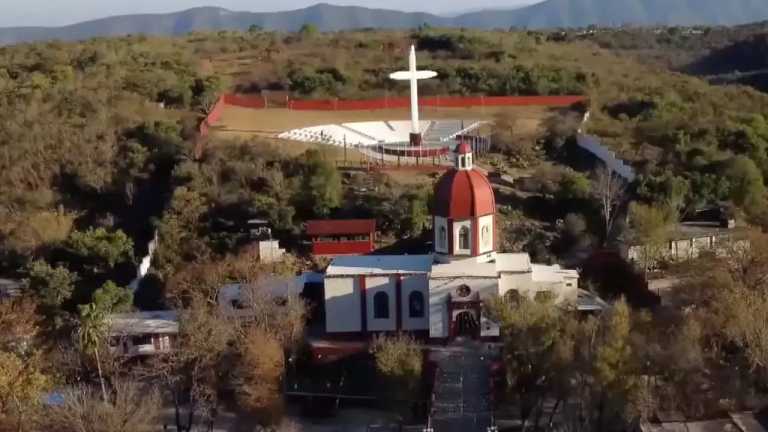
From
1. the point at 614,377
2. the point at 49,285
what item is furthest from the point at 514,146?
the point at 614,377

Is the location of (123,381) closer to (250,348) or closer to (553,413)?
(250,348)

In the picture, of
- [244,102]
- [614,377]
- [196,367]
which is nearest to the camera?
[614,377]

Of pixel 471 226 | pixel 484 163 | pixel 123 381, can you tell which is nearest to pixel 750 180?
pixel 484 163

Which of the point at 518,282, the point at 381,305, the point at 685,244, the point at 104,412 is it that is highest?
the point at 518,282

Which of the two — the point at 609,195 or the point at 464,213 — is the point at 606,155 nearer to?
the point at 609,195

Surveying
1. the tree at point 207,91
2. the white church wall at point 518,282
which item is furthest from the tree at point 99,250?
the tree at point 207,91

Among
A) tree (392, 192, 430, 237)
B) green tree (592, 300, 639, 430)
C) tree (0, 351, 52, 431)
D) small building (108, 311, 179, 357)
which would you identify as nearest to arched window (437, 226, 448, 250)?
tree (392, 192, 430, 237)
